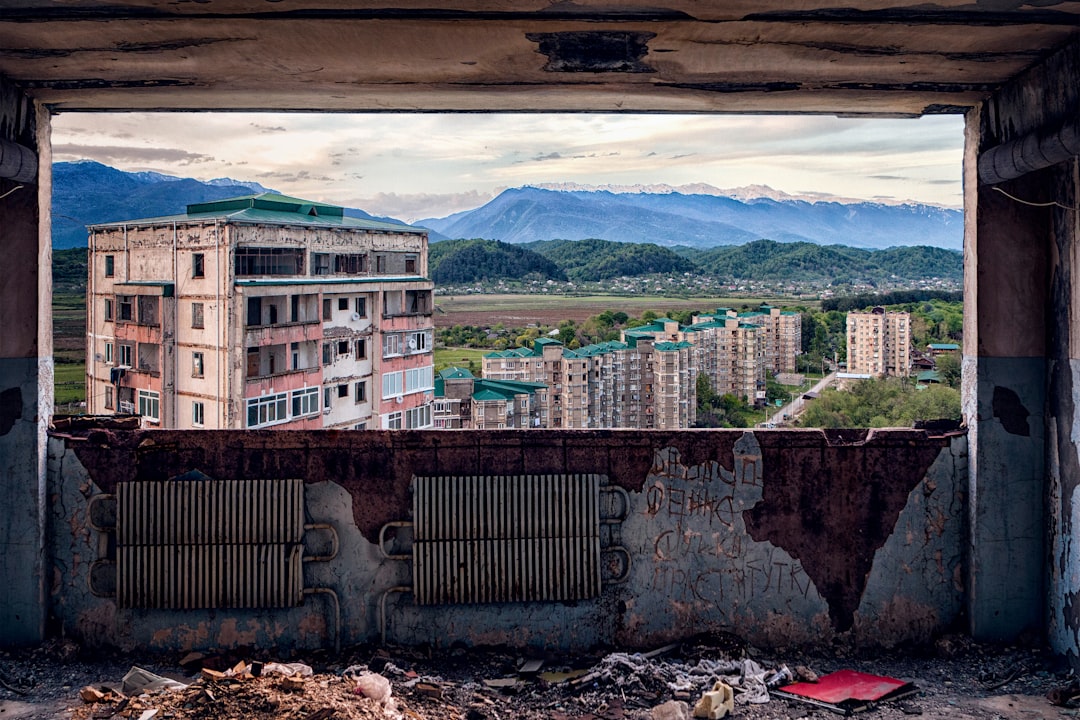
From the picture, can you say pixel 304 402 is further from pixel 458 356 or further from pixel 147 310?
pixel 458 356

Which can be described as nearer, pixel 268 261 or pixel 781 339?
pixel 268 261

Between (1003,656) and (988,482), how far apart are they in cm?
A: 115

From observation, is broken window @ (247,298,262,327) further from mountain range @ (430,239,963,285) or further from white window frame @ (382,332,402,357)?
mountain range @ (430,239,963,285)

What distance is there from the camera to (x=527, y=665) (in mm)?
5469

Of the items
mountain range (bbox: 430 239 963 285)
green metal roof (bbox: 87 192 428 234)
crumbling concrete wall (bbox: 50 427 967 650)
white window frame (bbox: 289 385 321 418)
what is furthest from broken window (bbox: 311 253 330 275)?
mountain range (bbox: 430 239 963 285)

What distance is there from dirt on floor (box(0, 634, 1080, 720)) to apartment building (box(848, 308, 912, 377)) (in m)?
21.9

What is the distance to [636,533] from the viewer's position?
5750mm

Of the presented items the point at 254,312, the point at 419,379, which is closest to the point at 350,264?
the point at 419,379

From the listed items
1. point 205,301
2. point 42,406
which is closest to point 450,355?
point 205,301

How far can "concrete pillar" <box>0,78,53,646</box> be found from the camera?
18.0 feet

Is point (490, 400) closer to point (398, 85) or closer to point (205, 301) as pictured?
point (205, 301)

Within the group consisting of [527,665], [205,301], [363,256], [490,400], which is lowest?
[527,665]

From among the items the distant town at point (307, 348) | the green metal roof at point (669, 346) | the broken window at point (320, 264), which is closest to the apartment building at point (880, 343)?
the distant town at point (307, 348)

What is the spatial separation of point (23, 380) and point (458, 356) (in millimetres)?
27046
